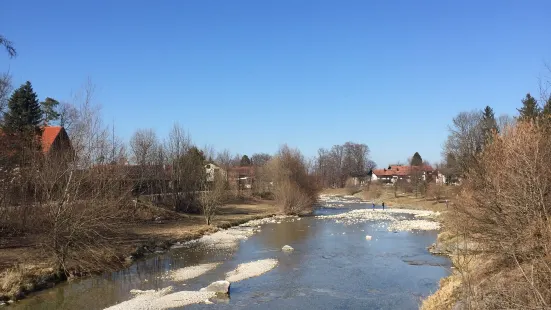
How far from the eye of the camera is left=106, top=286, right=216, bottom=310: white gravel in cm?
1420

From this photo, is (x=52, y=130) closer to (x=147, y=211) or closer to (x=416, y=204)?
(x=147, y=211)

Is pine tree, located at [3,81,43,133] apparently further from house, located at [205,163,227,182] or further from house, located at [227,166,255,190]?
house, located at [227,166,255,190]

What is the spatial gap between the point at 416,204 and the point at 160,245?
1636 inches

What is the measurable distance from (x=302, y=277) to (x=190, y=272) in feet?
16.3

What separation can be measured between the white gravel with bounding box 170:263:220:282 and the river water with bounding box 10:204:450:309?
395 millimetres

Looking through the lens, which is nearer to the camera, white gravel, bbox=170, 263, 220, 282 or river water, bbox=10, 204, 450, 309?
river water, bbox=10, 204, 450, 309

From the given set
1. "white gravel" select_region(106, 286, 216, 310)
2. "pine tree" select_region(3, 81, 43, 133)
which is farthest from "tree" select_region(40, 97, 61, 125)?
"white gravel" select_region(106, 286, 216, 310)

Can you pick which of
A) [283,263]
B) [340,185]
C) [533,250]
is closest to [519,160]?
[533,250]

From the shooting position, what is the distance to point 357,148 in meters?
126

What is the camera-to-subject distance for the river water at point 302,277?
49.1ft

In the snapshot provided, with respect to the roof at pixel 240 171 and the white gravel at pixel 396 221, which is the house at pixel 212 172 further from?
the roof at pixel 240 171

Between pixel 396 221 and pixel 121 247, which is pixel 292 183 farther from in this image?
pixel 121 247

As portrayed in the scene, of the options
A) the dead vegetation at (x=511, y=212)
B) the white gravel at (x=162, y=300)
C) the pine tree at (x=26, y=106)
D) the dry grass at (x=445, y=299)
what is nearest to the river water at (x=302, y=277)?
the white gravel at (x=162, y=300)

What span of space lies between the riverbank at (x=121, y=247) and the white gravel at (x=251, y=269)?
5.66 meters
